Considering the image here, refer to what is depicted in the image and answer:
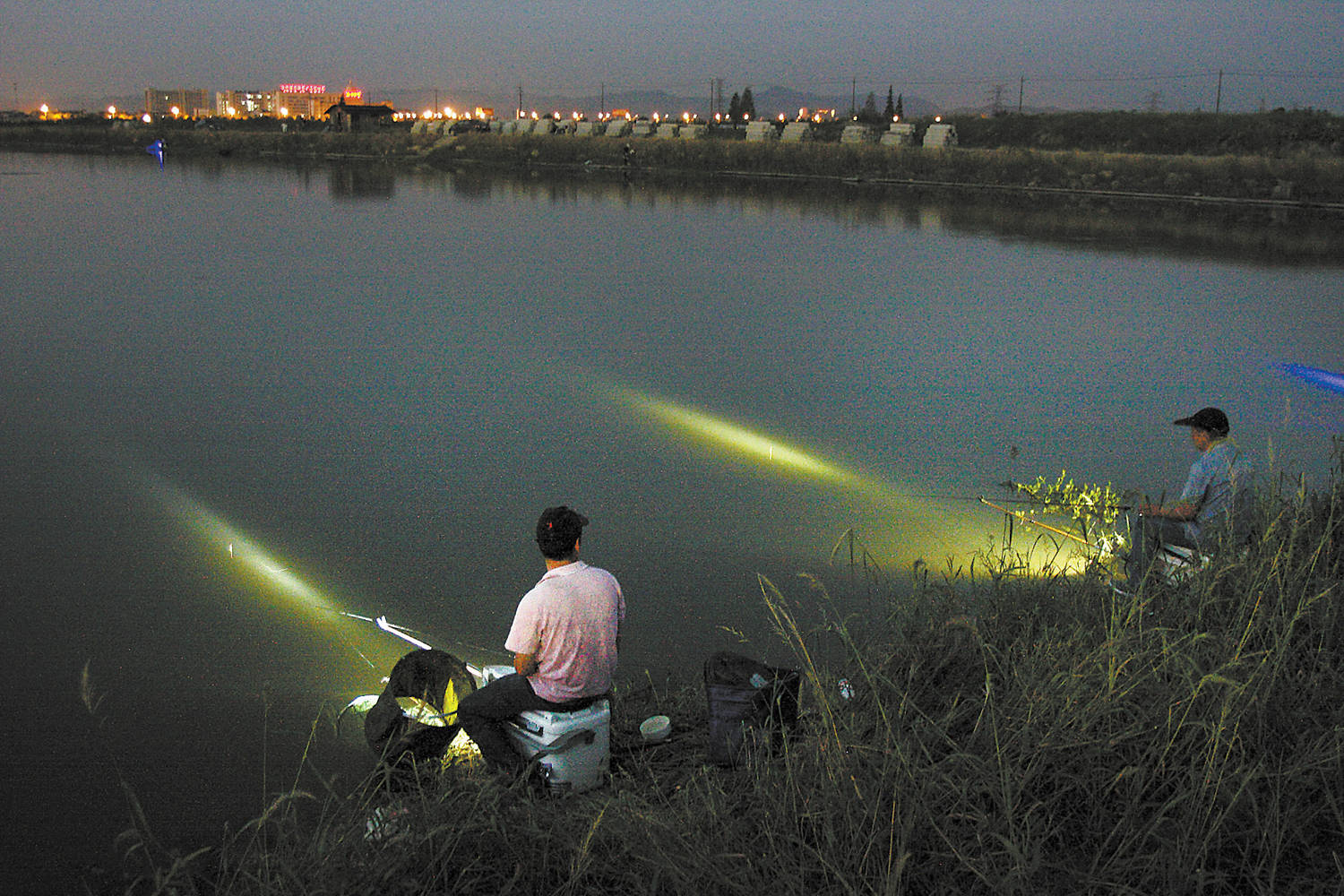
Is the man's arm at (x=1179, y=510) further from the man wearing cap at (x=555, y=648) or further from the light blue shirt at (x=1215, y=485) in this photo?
the man wearing cap at (x=555, y=648)

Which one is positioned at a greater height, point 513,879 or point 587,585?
point 587,585

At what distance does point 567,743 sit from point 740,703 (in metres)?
0.59

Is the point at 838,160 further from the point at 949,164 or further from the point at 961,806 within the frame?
the point at 961,806

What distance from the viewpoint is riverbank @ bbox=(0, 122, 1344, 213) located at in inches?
1570

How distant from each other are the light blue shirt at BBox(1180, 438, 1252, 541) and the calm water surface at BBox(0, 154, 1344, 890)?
0.89 meters

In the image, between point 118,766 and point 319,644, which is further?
point 319,644

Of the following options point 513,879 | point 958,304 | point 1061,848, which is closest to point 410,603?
point 513,879

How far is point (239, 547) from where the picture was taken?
6672mm

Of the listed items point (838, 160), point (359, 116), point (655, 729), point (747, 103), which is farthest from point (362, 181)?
point (747, 103)

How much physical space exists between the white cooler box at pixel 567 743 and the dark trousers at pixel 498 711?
0.03 m

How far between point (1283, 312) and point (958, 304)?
4.74 metres

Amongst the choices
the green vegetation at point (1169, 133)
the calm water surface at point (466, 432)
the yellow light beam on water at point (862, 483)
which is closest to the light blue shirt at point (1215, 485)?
the calm water surface at point (466, 432)

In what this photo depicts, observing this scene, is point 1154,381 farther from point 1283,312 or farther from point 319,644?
point 319,644

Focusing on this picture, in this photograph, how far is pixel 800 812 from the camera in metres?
3.11
